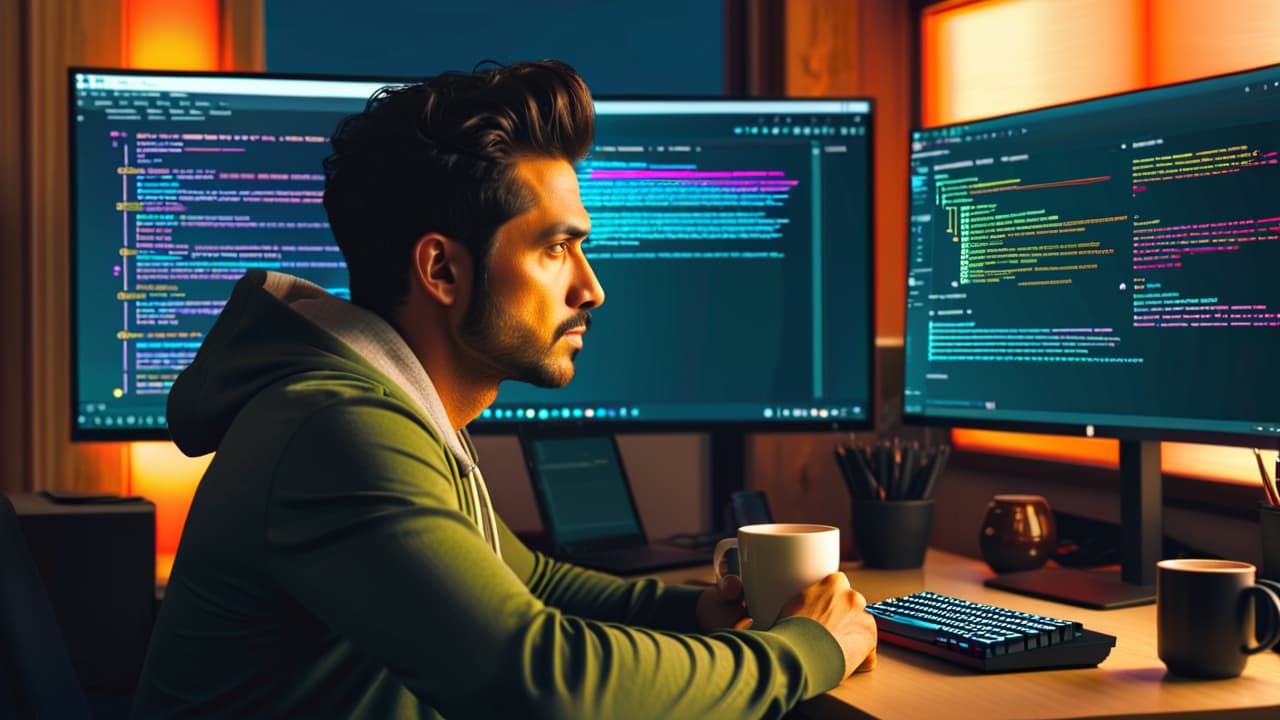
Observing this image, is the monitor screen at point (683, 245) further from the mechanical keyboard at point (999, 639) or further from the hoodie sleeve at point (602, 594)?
the mechanical keyboard at point (999, 639)

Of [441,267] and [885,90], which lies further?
[885,90]

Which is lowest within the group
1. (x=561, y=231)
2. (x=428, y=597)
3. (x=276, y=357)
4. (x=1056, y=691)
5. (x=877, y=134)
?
(x=1056, y=691)

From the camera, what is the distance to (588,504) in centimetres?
158

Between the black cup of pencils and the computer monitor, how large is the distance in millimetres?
59

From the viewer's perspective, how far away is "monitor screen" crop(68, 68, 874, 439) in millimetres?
1538

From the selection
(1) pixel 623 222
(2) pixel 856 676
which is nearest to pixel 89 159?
(1) pixel 623 222

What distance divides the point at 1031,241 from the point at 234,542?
0.98m

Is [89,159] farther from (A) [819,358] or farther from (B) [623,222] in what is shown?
(A) [819,358]

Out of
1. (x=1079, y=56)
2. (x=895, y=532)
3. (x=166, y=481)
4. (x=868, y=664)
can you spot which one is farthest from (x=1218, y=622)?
(x=166, y=481)

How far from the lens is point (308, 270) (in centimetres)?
155

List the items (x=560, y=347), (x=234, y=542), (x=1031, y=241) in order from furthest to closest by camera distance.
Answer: (x=1031, y=241)
(x=560, y=347)
(x=234, y=542)

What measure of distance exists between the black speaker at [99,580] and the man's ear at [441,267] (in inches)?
22.5

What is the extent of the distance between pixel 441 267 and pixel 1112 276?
0.76 metres

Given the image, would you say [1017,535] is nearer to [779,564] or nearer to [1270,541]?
[1270,541]
